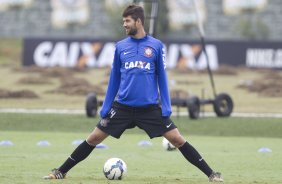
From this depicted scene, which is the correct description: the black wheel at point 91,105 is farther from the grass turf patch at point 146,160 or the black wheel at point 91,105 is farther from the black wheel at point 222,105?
the grass turf patch at point 146,160

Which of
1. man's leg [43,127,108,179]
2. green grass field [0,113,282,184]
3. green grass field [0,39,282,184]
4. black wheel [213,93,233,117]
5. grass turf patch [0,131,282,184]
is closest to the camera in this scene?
man's leg [43,127,108,179]

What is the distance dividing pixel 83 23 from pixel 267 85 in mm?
27775

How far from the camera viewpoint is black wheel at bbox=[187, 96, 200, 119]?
2984 cm

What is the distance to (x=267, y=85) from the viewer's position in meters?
43.7

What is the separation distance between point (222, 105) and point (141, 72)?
1784 cm

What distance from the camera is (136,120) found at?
14.1m

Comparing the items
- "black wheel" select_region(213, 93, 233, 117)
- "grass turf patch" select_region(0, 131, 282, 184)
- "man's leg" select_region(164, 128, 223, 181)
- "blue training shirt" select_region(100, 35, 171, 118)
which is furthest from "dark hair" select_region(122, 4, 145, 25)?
"black wheel" select_region(213, 93, 233, 117)

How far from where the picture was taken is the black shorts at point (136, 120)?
46.1 ft

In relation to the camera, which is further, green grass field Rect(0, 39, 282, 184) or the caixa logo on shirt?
green grass field Rect(0, 39, 282, 184)

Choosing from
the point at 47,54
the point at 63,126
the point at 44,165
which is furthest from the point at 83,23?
the point at 44,165

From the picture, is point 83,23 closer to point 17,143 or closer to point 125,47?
point 17,143

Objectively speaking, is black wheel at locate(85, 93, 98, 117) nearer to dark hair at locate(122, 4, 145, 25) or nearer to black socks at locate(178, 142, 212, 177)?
black socks at locate(178, 142, 212, 177)

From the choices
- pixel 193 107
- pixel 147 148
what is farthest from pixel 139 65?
pixel 193 107

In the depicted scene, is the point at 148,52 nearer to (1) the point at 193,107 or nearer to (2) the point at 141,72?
(2) the point at 141,72
